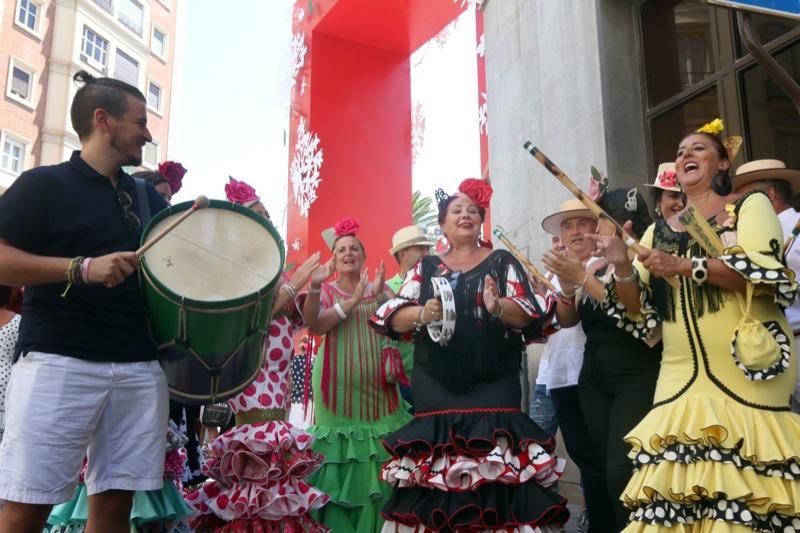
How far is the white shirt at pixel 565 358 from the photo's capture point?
435 centimetres

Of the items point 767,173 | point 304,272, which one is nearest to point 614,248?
point 767,173

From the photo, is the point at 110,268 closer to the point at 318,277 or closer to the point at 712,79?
the point at 318,277

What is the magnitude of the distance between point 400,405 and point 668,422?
2.45m

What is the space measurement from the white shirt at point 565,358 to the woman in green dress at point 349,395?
41.1 inches

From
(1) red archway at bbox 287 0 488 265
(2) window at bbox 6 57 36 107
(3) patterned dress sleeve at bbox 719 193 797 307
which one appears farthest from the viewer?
(2) window at bbox 6 57 36 107

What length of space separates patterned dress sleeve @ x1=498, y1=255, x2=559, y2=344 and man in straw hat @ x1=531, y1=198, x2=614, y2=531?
23.6 inches

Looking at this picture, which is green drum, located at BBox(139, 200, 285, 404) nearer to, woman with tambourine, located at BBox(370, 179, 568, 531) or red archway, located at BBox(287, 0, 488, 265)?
woman with tambourine, located at BBox(370, 179, 568, 531)

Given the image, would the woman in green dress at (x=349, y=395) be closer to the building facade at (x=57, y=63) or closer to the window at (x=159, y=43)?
the building facade at (x=57, y=63)

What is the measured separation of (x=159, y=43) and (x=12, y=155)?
1334 centimetres

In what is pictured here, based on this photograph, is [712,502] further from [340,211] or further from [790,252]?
[340,211]

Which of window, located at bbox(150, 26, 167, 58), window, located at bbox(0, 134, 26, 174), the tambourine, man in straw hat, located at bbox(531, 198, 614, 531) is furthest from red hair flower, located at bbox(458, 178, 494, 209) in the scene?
window, located at bbox(150, 26, 167, 58)

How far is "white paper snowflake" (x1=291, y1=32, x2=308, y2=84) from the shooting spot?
1297 centimetres

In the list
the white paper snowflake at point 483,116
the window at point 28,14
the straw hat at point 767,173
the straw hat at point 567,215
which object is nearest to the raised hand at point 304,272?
the straw hat at point 567,215

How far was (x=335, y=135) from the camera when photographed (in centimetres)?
1270
